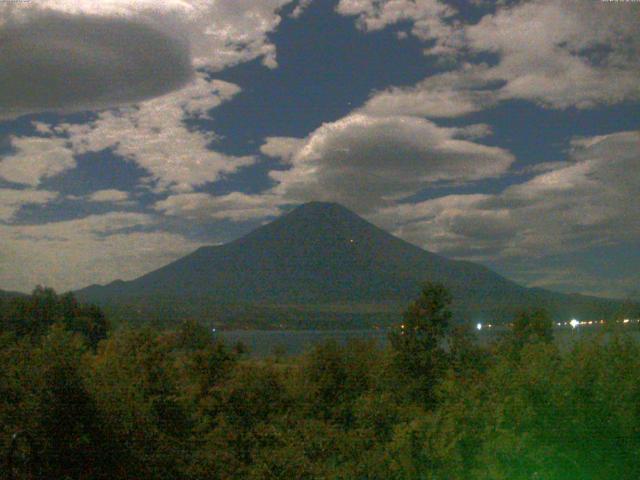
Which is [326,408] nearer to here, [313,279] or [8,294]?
[8,294]

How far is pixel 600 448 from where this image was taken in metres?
6.55

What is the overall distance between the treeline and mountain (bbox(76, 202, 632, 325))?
72.6 ft

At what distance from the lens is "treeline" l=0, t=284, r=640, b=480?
6.69m

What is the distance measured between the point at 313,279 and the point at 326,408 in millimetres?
61227

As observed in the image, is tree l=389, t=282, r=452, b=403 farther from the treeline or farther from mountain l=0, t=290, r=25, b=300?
mountain l=0, t=290, r=25, b=300

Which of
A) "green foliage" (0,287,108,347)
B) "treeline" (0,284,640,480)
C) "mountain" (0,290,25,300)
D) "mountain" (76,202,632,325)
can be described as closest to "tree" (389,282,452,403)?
"treeline" (0,284,640,480)

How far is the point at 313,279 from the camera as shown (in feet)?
264

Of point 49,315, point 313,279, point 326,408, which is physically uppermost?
point 313,279

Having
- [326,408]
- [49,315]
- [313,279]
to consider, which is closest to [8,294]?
[49,315]

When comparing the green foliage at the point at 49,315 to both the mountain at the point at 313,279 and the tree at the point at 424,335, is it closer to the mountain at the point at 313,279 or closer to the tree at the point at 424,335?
the mountain at the point at 313,279

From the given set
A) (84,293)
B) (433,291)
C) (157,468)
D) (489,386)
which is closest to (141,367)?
(157,468)

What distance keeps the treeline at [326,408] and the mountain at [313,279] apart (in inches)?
871

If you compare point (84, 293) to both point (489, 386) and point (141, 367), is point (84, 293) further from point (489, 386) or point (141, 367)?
point (489, 386)

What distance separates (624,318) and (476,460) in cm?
241
